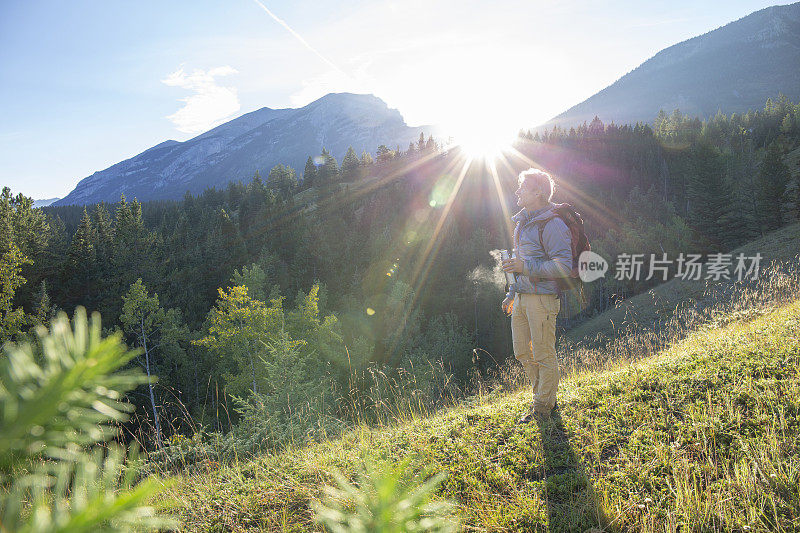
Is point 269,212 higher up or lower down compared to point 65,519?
higher up

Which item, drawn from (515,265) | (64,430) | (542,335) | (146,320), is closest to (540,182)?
(515,265)

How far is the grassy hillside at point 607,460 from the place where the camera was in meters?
2.48

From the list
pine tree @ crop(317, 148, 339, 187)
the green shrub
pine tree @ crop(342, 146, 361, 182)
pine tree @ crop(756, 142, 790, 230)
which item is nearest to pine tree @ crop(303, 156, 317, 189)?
pine tree @ crop(317, 148, 339, 187)

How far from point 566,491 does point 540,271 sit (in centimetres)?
194

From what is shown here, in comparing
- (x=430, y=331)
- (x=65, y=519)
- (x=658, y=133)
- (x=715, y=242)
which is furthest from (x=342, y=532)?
(x=658, y=133)

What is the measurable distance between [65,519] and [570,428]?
13.7 ft

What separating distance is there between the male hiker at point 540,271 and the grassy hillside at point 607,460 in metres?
0.46

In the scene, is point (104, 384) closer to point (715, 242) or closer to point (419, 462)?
point (419, 462)

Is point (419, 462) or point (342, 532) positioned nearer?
point (342, 532)

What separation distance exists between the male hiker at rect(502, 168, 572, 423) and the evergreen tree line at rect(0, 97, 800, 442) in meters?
3.49

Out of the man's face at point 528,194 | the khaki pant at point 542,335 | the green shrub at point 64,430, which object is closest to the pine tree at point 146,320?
the khaki pant at point 542,335

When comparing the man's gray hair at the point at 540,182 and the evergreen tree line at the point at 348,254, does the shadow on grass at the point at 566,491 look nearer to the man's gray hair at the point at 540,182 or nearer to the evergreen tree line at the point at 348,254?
the man's gray hair at the point at 540,182

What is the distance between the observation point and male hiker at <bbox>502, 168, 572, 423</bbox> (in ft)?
12.7

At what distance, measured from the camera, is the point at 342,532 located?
68 cm
